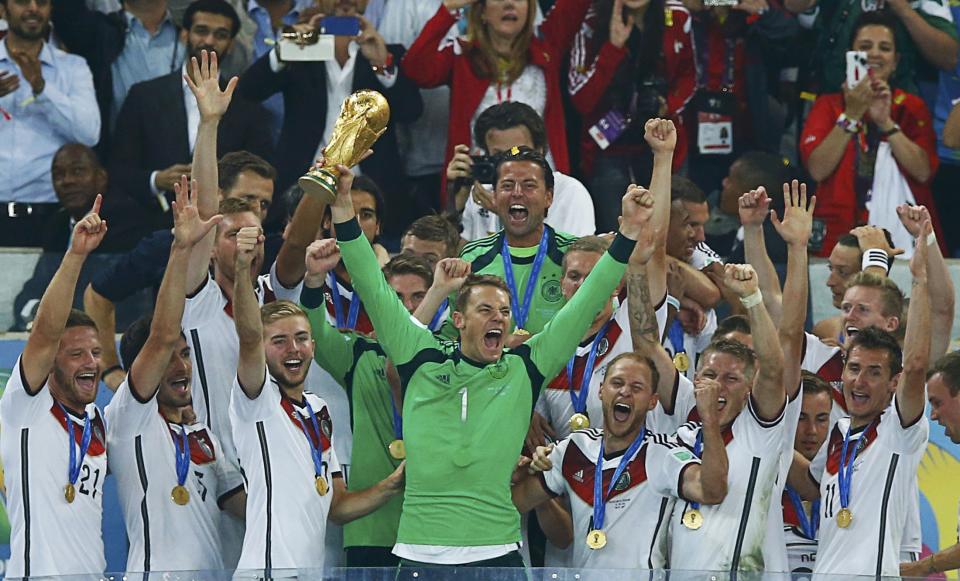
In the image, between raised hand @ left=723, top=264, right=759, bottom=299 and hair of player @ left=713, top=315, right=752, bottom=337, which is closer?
raised hand @ left=723, top=264, right=759, bottom=299

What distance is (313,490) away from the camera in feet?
27.6

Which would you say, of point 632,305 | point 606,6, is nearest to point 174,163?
point 606,6

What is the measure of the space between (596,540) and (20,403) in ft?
7.87

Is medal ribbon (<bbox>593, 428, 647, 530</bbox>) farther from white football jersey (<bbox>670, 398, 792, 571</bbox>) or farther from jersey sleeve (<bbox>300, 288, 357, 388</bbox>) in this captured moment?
jersey sleeve (<bbox>300, 288, 357, 388</bbox>)

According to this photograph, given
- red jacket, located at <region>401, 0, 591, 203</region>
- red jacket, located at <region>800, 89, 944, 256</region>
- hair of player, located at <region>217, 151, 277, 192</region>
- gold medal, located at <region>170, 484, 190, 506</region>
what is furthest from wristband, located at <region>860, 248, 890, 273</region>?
gold medal, located at <region>170, 484, 190, 506</region>

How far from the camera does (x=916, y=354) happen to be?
8227mm

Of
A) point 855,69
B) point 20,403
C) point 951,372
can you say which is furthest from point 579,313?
point 855,69

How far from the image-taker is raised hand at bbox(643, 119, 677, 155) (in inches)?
340

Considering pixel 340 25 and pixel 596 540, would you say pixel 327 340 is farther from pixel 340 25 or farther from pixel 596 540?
pixel 340 25

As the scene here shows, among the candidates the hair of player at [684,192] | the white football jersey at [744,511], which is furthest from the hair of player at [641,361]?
the hair of player at [684,192]

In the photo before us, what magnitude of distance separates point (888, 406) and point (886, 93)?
288 centimetres

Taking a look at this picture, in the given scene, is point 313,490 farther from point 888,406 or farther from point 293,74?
point 293,74

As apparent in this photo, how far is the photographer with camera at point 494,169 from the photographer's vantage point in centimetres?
971

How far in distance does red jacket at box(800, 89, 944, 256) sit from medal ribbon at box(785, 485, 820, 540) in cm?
251
